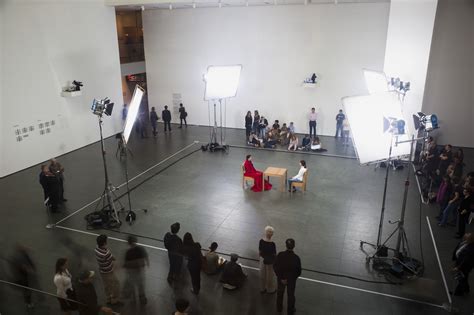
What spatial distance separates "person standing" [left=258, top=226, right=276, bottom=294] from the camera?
20.5ft

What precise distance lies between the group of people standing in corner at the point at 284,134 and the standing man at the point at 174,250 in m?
9.44

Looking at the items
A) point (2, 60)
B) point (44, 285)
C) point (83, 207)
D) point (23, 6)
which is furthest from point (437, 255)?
point (23, 6)

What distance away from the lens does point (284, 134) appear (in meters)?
16.2

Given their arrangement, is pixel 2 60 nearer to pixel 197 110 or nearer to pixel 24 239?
pixel 24 239

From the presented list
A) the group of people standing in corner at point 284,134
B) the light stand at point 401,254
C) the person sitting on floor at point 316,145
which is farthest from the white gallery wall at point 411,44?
the light stand at point 401,254

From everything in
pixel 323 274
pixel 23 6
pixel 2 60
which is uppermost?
pixel 23 6

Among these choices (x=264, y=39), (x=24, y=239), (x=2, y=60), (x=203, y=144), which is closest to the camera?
(x=24, y=239)

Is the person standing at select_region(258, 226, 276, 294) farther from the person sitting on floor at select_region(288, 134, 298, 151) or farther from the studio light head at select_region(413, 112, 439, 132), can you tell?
the person sitting on floor at select_region(288, 134, 298, 151)

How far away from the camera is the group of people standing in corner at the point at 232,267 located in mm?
5816

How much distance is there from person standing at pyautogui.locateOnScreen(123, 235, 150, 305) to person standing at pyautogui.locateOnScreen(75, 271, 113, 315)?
772mm

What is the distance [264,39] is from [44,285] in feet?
46.5

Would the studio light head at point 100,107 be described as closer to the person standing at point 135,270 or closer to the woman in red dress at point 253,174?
the person standing at point 135,270

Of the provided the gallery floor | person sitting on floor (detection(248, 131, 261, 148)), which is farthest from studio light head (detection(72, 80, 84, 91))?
person sitting on floor (detection(248, 131, 261, 148))

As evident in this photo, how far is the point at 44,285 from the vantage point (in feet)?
22.2
